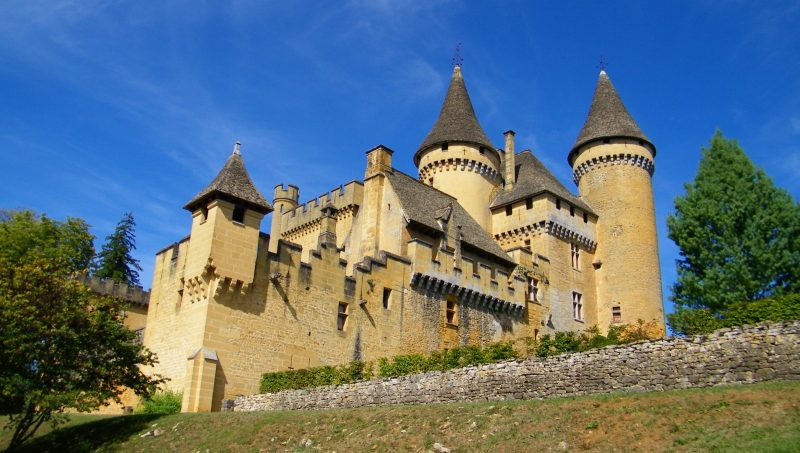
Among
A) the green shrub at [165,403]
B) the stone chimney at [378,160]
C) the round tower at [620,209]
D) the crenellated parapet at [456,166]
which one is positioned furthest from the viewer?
the crenellated parapet at [456,166]

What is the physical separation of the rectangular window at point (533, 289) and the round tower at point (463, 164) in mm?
5327

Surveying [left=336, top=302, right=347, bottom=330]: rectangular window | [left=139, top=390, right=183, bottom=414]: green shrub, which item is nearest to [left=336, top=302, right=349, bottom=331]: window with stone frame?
[left=336, top=302, right=347, bottom=330]: rectangular window

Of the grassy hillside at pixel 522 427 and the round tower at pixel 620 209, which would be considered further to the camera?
the round tower at pixel 620 209

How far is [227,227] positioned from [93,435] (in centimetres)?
855

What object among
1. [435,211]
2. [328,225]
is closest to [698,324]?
[435,211]

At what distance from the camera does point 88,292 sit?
23.3 metres

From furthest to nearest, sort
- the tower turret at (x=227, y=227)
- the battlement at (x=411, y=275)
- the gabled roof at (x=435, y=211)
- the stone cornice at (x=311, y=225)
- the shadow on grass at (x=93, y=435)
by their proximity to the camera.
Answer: the stone cornice at (x=311, y=225) → the gabled roof at (x=435, y=211) → the battlement at (x=411, y=275) → the tower turret at (x=227, y=227) → the shadow on grass at (x=93, y=435)

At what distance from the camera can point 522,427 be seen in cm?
1498

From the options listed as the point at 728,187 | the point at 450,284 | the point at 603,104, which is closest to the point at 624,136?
the point at 603,104

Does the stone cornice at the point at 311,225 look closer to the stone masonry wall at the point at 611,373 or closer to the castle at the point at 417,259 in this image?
the castle at the point at 417,259

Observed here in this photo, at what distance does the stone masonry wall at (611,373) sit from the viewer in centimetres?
1566

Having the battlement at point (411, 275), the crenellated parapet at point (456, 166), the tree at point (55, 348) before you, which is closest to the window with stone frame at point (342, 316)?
the battlement at point (411, 275)

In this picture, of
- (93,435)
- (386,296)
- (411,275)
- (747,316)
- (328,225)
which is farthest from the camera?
(328,225)

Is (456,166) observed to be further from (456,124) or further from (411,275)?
(411,275)
